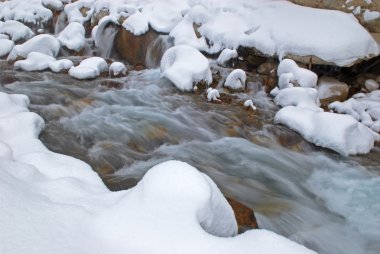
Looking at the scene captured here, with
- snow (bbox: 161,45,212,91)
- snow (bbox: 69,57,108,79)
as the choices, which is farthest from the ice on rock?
snow (bbox: 161,45,212,91)

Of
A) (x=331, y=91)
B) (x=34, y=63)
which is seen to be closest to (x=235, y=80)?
(x=331, y=91)

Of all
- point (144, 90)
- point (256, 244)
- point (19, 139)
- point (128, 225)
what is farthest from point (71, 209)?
point (144, 90)

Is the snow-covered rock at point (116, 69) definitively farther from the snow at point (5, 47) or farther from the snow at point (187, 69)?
the snow at point (5, 47)

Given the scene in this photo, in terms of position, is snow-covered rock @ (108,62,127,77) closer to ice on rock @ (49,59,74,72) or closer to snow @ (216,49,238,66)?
ice on rock @ (49,59,74,72)

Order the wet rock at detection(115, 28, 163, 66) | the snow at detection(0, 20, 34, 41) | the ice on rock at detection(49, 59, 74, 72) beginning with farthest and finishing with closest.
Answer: the snow at detection(0, 20, 34, 41)
the wet rock at detection(115, 28, 163, 66)
the ice on rock at detection(49, 59, 74, 72)

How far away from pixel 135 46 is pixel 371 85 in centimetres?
572

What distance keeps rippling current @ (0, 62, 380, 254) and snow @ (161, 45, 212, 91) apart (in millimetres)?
211

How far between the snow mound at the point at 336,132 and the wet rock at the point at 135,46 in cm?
480

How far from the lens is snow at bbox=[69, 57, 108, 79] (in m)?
7.47

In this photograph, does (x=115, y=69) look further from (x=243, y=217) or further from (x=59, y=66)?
(x=243, y=217)

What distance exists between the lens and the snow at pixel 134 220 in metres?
1.79

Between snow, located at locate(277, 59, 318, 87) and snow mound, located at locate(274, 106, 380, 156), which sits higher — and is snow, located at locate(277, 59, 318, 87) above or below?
above

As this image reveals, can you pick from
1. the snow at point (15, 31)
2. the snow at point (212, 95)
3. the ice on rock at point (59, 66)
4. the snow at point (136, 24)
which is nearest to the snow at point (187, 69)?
the snow at point (212, 95)

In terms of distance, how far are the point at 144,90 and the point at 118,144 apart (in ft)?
8.50
